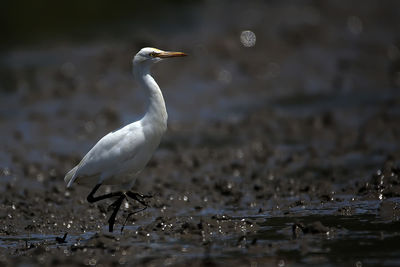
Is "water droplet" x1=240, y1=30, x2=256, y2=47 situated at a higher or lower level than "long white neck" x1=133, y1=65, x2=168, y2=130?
higher

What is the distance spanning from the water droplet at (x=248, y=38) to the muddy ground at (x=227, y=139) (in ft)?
0.78

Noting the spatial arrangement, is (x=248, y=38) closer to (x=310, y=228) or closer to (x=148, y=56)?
(x=148, y=56)

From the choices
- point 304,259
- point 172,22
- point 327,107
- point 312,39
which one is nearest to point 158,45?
point 172,22

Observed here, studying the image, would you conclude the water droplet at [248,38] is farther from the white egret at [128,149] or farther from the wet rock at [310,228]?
the wet rock at [310,228]

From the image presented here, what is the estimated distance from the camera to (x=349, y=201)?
875cm

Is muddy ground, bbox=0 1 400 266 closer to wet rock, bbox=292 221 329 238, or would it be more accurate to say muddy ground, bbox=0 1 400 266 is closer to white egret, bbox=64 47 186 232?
wet rock, bbox=292 221 329 238

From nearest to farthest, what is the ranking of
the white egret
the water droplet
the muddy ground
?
the muddy ground
the white egret
the water droplet

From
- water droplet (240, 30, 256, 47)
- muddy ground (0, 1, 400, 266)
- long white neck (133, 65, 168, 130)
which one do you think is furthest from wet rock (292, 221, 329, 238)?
water droplet (240, 30, 256, 47)

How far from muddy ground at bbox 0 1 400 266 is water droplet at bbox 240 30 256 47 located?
9.4 inches

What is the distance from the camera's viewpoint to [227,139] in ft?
42.1

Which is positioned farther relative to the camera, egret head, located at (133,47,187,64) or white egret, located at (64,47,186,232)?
egret head, located at (133,47,187,64)

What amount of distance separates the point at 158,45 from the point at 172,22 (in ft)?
8.33

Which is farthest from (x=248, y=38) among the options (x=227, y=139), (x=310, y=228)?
(x=310, y=228)

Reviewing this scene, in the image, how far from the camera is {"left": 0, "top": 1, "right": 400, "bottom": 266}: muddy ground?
7.11 meters
